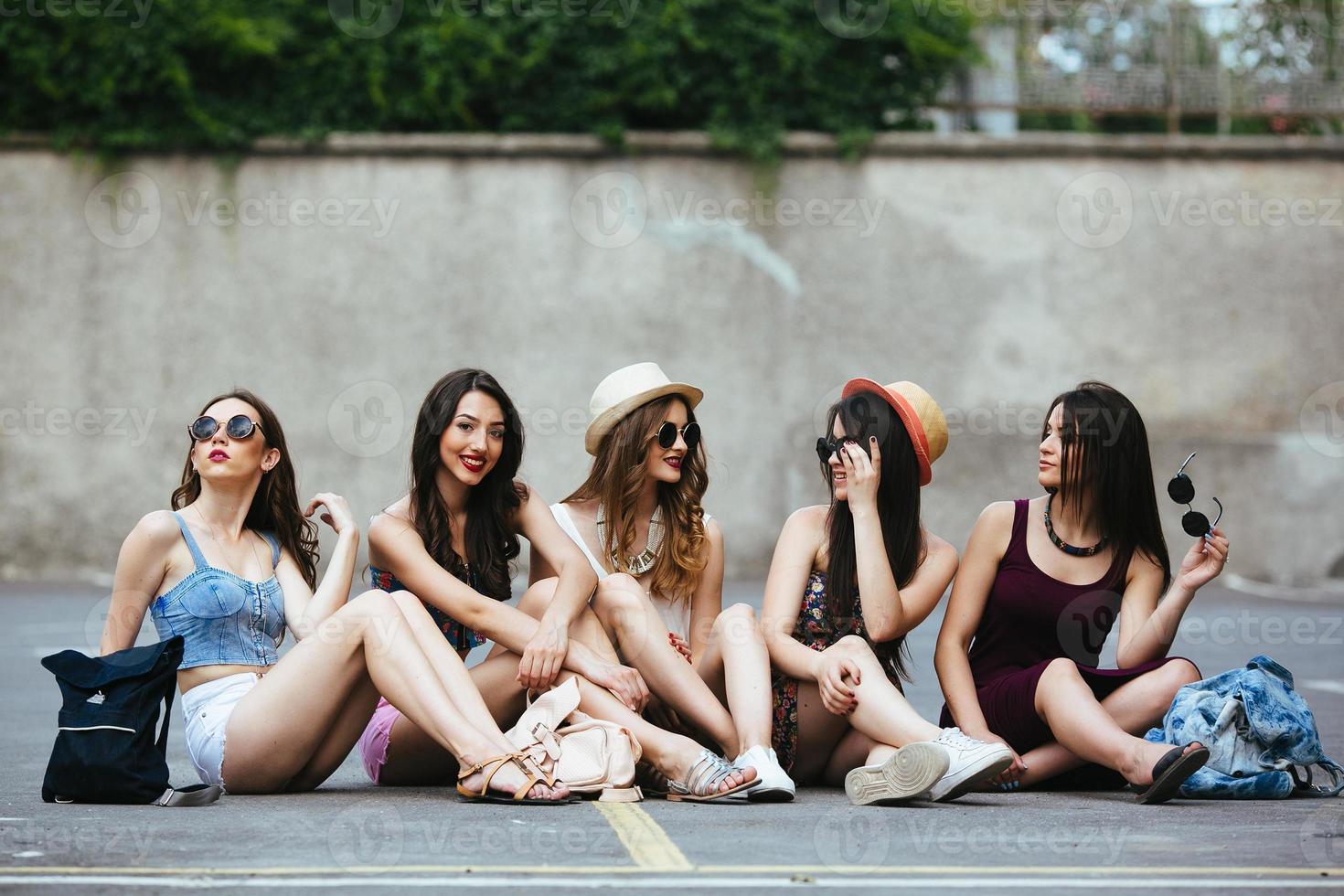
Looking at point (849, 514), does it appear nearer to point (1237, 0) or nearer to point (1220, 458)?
point (1220, 458)

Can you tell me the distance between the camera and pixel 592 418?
223 inches

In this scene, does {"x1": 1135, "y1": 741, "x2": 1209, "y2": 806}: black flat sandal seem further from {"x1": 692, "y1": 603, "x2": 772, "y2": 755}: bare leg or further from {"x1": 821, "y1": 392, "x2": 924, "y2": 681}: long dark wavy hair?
{"x1": 692, "y1": 603, "x2": 772, "y2": 755}: bare leg

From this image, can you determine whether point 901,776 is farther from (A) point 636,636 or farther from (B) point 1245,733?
(B) point 1245,733

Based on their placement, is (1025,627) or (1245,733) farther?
(1025,627)

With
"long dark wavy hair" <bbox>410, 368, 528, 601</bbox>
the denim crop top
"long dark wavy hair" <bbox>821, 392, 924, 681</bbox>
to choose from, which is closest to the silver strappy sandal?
"long dark wavy hair" <bbox>821, 392, 924, 681</bbox>

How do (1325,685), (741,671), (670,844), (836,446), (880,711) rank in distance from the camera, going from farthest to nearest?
(1325,685) < (836,446) < (741,671) < (880,711) < (670,844)

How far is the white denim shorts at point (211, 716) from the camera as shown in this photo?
15.1 ft

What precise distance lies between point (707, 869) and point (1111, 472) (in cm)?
223

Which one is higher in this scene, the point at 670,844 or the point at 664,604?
the point at 664,604

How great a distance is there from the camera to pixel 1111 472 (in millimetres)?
5133

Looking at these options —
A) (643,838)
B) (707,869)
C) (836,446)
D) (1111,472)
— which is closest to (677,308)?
(836,446)

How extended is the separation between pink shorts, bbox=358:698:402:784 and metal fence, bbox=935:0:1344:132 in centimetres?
1121

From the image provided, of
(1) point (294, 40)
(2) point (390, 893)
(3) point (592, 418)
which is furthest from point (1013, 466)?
(2) point (390, 893)

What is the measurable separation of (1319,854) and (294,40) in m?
12.5
